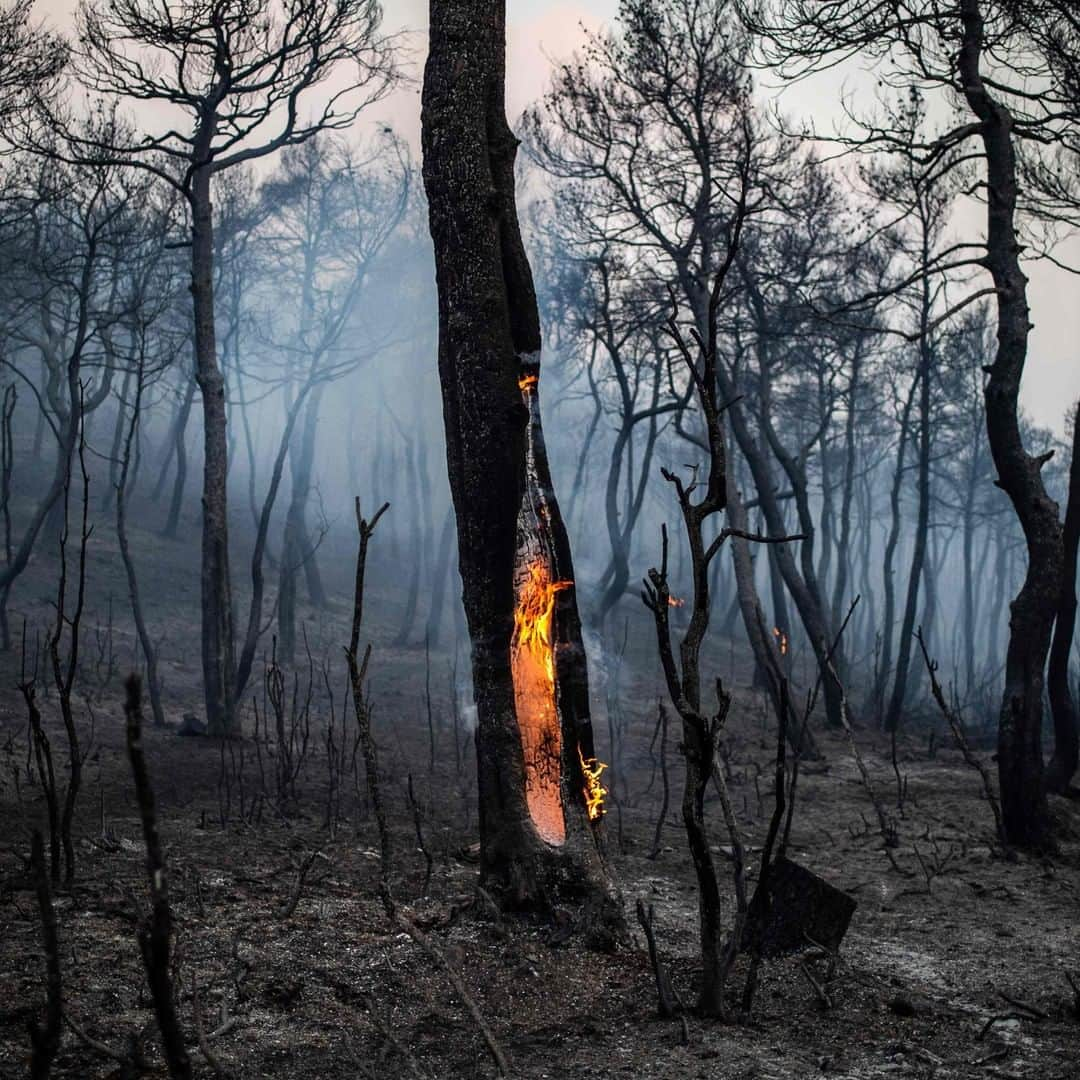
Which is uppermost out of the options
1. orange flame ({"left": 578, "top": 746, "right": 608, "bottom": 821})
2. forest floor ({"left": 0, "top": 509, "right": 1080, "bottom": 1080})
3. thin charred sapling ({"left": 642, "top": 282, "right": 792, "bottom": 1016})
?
thin charred sapling ({"left": 642, "top": 282, "right": 792, "bottom": 1016})

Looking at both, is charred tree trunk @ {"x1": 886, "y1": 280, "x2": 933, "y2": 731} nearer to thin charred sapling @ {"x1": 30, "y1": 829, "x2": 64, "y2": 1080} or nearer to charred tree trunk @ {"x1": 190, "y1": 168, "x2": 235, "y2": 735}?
charred tree trunk @ {"x1": 190, "y1": 168, "x2": 235, "y2": 735}

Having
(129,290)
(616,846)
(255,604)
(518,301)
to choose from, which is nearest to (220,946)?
(518,301)

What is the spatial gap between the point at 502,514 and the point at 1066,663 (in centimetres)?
578

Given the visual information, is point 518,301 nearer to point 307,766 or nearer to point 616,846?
point 616,846

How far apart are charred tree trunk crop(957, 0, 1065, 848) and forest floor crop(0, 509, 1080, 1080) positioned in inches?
23.2

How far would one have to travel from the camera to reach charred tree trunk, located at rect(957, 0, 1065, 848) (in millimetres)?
7977

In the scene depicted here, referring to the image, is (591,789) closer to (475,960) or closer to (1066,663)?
(475,960)

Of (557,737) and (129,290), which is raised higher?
(129,290)

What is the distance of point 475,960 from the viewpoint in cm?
473

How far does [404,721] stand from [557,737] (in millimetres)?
10318

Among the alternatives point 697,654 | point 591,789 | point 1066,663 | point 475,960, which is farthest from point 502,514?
point 1066,663

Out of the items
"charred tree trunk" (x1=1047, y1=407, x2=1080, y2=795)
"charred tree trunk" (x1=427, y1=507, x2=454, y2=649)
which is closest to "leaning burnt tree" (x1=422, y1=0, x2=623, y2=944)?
"charred tree trunk" (x1=1047, y1=407, x2=1080, y2=795)

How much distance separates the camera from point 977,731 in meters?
16.3

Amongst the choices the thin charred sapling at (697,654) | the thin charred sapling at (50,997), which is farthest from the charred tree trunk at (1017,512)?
the thin charred sapling at (50,997)
